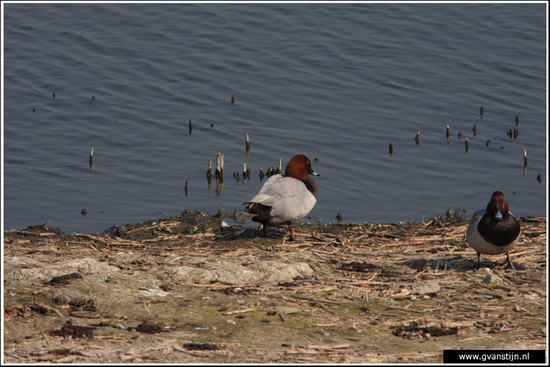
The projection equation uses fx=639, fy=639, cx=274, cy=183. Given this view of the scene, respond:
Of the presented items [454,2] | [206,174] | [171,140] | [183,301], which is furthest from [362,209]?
[454,2]

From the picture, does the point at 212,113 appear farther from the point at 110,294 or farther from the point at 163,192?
the point at 110,294

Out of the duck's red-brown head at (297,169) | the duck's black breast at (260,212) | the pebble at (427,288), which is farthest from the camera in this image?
the duck's red-brown head at (297,169)

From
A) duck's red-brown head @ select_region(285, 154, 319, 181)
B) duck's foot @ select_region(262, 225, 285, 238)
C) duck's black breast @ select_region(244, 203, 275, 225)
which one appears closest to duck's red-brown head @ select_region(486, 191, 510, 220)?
duck's black breast @ select_region(244, 203, 275, 225)

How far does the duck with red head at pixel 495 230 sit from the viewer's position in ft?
22.6

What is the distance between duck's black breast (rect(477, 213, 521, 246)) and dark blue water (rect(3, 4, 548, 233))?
4.40 metres

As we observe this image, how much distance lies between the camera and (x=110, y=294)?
6.07 m

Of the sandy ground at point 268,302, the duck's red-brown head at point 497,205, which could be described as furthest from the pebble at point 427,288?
the duck's red-brown head at point 497,205

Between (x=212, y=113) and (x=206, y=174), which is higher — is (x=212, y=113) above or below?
above

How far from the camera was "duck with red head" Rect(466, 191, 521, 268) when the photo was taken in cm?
689

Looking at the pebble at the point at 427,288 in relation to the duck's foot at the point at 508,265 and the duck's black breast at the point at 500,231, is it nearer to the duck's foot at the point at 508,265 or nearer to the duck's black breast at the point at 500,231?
the duck's black breast at the point at 500,231

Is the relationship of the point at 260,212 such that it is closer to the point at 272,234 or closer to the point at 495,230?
the point at 272,234

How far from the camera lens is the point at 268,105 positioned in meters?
16.2

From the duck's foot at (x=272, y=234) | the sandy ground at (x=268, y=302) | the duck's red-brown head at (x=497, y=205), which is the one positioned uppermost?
the duck's red-brown head at (x=497, y=205)

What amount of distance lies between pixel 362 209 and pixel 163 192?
380 cm
